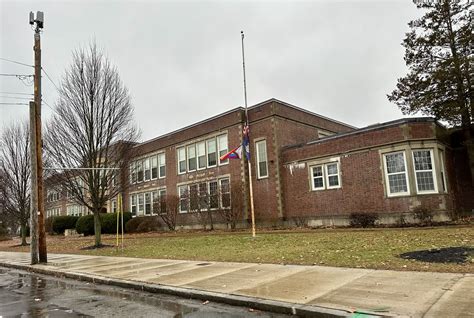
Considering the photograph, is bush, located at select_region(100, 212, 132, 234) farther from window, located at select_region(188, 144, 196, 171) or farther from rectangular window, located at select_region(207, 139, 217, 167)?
rectangular window, located at select_region(207, 139, 217, 167)

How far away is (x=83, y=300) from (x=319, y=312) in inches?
198

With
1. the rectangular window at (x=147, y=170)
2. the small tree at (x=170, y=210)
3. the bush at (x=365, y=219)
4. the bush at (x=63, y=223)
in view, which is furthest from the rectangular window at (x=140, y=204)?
the bush at (x=365, y=219)

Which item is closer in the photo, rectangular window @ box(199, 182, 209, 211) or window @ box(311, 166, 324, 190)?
window @ box(311, 166, 324, 190)

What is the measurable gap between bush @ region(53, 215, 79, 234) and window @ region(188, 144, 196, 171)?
18619 mm

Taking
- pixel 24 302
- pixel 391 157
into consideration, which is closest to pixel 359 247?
pixel 24 302

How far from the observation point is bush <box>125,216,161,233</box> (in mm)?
34025

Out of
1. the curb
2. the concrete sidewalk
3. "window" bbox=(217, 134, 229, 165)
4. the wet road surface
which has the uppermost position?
"window" bbox=(217, 134, 229, 165)

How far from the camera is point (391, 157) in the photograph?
68.4ft

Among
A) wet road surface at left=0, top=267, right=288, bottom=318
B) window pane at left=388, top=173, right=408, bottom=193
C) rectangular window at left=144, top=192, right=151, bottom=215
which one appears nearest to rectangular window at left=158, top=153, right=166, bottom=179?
rectangular window at left=144, top=192, right=151, bottom=215

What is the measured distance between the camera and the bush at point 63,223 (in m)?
43.9

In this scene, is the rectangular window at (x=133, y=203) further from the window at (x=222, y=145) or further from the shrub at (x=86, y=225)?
the window at (x=222, y=145)

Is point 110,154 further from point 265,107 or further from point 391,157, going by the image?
point 391,157

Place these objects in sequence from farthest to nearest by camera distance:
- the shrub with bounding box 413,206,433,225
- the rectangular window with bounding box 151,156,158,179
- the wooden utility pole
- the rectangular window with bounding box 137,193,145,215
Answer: the rectangular window with bounding box 137,193,145,215 → the rectangular window with bounding box 151,156,158,179 → the shrub with bounding box 413,206,433,225 → the wooden utility pole

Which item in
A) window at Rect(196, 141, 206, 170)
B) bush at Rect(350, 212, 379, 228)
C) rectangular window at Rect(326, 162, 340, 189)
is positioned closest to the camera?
bush at Rect(350, 212, 379, 228)
